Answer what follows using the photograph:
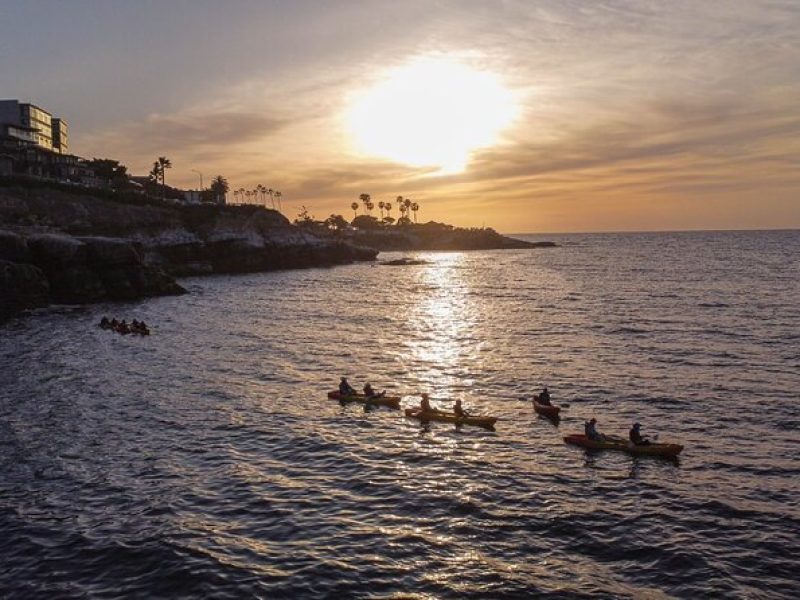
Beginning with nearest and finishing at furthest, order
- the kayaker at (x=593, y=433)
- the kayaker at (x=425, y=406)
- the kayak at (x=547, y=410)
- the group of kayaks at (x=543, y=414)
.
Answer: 1. the group of kayaks at (x=543, y=414)
2. the kayaker at (x=593, y=433)
3. the kayaker at (x=425, y=406)
4. the kayak at (x=547, y=410)

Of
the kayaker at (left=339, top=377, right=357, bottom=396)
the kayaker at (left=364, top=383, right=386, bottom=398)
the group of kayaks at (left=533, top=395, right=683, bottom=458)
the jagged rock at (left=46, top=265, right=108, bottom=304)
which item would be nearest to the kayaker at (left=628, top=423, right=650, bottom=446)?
the group of kayaks at (left=533, top=395, right=683, bottom=458)

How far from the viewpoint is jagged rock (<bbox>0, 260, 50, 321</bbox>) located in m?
69.6

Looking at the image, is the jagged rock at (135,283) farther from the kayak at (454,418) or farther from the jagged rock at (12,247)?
the kayak at (454,418)

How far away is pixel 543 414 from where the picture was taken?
34.2m

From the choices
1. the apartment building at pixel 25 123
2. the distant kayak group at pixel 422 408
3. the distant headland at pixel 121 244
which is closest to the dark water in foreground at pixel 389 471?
the distant kayak group at pixel 422 408

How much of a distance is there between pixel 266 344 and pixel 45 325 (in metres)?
24.7

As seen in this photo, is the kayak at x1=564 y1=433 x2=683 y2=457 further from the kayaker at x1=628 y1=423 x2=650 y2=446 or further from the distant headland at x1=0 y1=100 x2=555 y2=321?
the distant headland at x1=0 y1=100 x2=555 y2=321

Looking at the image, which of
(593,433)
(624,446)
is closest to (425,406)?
(593,433)

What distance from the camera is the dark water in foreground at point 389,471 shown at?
18.3 meters

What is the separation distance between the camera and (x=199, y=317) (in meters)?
70.2

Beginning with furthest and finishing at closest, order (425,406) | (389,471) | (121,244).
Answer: (121,244) < (425,406) < (389,471)

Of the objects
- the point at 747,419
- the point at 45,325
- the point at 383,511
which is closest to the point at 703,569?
the point at 383,511

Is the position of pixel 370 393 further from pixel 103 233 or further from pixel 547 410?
pixel 103 233

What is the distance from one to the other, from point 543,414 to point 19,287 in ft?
208
